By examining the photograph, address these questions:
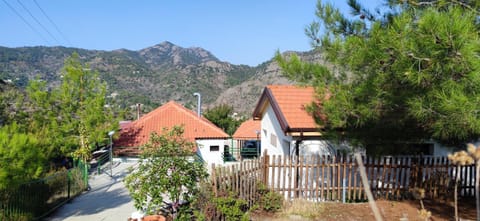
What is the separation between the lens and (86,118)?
2019cm

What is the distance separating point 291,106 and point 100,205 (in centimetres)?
721

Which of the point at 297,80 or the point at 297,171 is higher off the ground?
the point at 297,80

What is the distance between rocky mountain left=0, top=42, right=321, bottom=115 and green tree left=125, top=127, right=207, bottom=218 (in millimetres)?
57107

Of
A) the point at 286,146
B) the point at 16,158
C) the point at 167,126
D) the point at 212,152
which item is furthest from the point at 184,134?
the point at 16,158

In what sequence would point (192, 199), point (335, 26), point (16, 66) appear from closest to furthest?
point (335, 26), point (192, 199), point (16, 66)

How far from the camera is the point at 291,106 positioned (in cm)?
1255

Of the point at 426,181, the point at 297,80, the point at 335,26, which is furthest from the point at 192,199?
the point at 426,181

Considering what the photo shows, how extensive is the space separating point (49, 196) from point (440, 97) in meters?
10.4

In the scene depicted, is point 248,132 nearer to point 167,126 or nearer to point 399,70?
point 167,126

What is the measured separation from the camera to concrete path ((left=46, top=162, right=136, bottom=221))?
964 cm

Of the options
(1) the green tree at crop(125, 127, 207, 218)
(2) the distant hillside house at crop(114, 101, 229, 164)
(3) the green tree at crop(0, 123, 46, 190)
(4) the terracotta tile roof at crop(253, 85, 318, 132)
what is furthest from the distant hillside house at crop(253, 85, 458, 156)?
(2) the distant hillside house at crop(114, 101, 229, 164)

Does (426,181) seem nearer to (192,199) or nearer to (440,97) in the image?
(440,97)

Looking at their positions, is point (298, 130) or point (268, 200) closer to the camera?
point (268, 200)

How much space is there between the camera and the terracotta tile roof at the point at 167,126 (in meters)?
25.4
